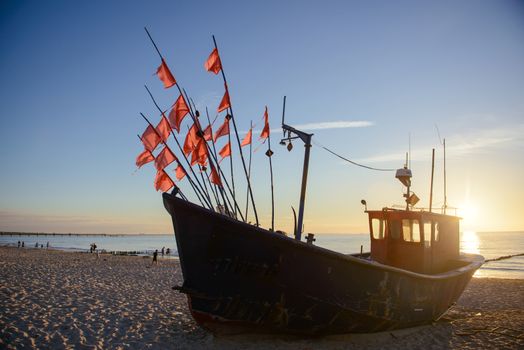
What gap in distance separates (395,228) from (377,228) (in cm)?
58

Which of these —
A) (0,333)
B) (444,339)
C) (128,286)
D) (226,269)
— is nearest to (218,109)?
(226,269)

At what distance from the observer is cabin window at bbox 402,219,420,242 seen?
1019 centimetres

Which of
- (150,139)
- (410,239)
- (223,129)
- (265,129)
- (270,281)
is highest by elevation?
(265,129)

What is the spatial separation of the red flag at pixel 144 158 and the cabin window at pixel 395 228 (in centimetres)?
717

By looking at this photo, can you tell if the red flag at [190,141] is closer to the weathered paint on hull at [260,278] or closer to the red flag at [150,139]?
the red flag at [150,139]

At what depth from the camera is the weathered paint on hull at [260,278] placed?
699 cm

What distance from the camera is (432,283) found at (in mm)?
9109

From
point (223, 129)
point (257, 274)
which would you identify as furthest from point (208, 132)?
point (257, 274)

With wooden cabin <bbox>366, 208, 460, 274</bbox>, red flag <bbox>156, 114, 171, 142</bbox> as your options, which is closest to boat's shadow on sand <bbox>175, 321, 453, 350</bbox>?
wooden cabin <bbox>366, 208, 460, 274</bbox>

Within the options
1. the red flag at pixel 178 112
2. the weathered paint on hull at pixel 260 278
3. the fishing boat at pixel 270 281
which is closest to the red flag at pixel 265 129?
the red flag at pixel 178 112

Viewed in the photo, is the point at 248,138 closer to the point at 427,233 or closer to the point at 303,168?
the point at 303,168

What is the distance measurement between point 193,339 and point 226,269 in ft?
7.34

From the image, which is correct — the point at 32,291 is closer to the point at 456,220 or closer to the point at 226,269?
the point at 226,269

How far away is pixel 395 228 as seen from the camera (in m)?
10.5
